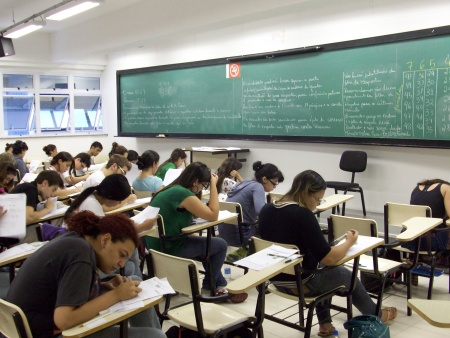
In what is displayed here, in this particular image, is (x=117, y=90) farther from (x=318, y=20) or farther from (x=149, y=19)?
(x=318, y=20)

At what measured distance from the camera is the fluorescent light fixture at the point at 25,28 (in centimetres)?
788

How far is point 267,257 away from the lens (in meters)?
2.59

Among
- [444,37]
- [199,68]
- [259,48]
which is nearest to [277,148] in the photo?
[259,48]

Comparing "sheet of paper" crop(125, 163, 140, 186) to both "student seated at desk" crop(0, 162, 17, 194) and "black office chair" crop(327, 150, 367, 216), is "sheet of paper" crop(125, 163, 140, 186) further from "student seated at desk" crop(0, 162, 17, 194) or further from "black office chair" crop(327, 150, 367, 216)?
"black office chair" crop(327, 150, 367, 216)

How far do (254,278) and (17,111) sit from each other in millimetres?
9683

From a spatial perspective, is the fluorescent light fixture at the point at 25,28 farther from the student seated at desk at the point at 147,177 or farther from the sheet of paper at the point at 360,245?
the sheet of paper at the point at 360,245

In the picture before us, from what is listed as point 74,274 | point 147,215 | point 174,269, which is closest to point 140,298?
point 74,274

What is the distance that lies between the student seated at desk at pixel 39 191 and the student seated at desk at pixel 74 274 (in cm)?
183

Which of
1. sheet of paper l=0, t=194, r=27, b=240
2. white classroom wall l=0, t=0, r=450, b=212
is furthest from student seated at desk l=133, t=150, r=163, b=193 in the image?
white classroom wall l=0, t=0, r=450, b=212

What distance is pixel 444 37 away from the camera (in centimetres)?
530

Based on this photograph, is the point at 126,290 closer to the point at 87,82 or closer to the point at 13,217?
the point at 13,217

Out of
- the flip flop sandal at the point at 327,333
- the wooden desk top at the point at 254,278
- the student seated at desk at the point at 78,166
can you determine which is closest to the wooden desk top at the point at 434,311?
the wooden desk top at the point at 254,278

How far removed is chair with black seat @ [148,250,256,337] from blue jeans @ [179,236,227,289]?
0.96 m

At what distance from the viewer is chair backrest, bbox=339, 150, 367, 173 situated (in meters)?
6.07
